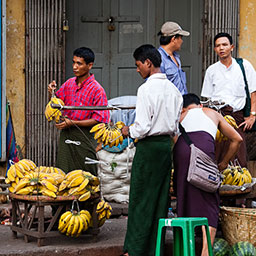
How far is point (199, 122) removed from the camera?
19.6 ft

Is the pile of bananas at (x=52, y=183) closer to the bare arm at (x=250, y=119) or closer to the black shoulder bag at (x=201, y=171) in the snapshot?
the black shoulder bag at (x=201, y=171)

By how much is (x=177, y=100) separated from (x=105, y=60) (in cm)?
375

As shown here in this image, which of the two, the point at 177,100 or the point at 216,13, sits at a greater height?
the point at 216,13

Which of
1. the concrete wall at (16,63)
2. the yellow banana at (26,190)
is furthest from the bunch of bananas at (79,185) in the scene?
the concrete wall at (16,63)

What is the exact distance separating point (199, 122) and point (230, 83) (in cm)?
175

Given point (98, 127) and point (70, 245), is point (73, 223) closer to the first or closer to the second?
point (70, 245)

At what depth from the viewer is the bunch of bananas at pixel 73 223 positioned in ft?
19.6

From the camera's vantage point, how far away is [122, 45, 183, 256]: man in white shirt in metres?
5.75

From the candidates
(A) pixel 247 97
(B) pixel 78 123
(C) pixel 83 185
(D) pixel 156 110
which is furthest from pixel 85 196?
(A) pixel 247 97

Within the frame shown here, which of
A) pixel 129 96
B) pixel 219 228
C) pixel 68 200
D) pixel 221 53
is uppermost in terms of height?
pixel 221 53

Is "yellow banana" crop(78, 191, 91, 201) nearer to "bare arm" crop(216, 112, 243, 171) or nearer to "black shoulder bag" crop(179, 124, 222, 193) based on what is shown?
"black shoulder bag" crop(179, 124, 222, 193)

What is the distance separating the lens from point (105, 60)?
9.45 metres

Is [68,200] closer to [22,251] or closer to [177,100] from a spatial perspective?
[22,251]

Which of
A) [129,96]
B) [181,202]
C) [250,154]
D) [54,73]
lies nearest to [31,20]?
[54,73]
